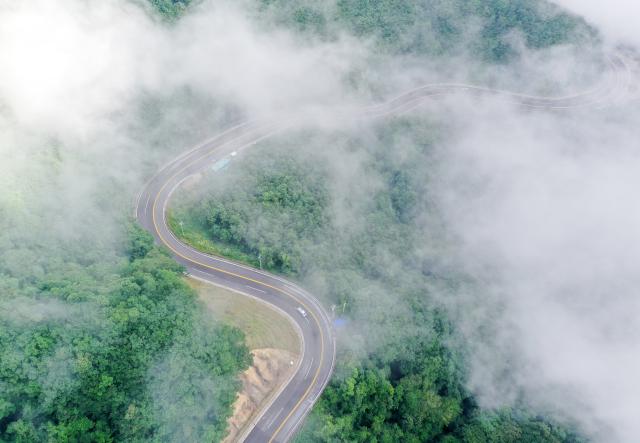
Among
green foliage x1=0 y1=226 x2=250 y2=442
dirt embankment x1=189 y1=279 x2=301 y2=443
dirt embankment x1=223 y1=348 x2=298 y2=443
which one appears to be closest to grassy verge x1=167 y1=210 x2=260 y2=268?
dirt embankment x1=189 y1=279 x2=301 y2=443

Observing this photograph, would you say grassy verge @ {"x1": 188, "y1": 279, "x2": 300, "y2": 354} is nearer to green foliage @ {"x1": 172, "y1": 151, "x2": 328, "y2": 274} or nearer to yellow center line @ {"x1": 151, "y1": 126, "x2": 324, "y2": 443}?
yellow center line @ {"x1": 151, "y1": 126, "x2": 324, "y2": 443}

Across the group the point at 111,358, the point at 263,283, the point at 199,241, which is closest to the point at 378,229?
the point at 263,283

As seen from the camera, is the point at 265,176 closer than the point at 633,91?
Yes

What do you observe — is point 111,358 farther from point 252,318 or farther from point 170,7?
point 170,7

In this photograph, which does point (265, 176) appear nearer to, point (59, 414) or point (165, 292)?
point (165, 292)

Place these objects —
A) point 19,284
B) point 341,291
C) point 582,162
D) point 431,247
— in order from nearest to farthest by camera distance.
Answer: point 19,284 → point 341,291 → point 431,247 → point 582,162

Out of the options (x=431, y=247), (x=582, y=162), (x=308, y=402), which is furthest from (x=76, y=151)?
(x=582, y=162)

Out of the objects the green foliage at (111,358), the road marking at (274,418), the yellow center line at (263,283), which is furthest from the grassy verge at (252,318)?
the road marking at (274,418)

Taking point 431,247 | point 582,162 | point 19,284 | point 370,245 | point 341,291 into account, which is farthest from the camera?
point 582,162
